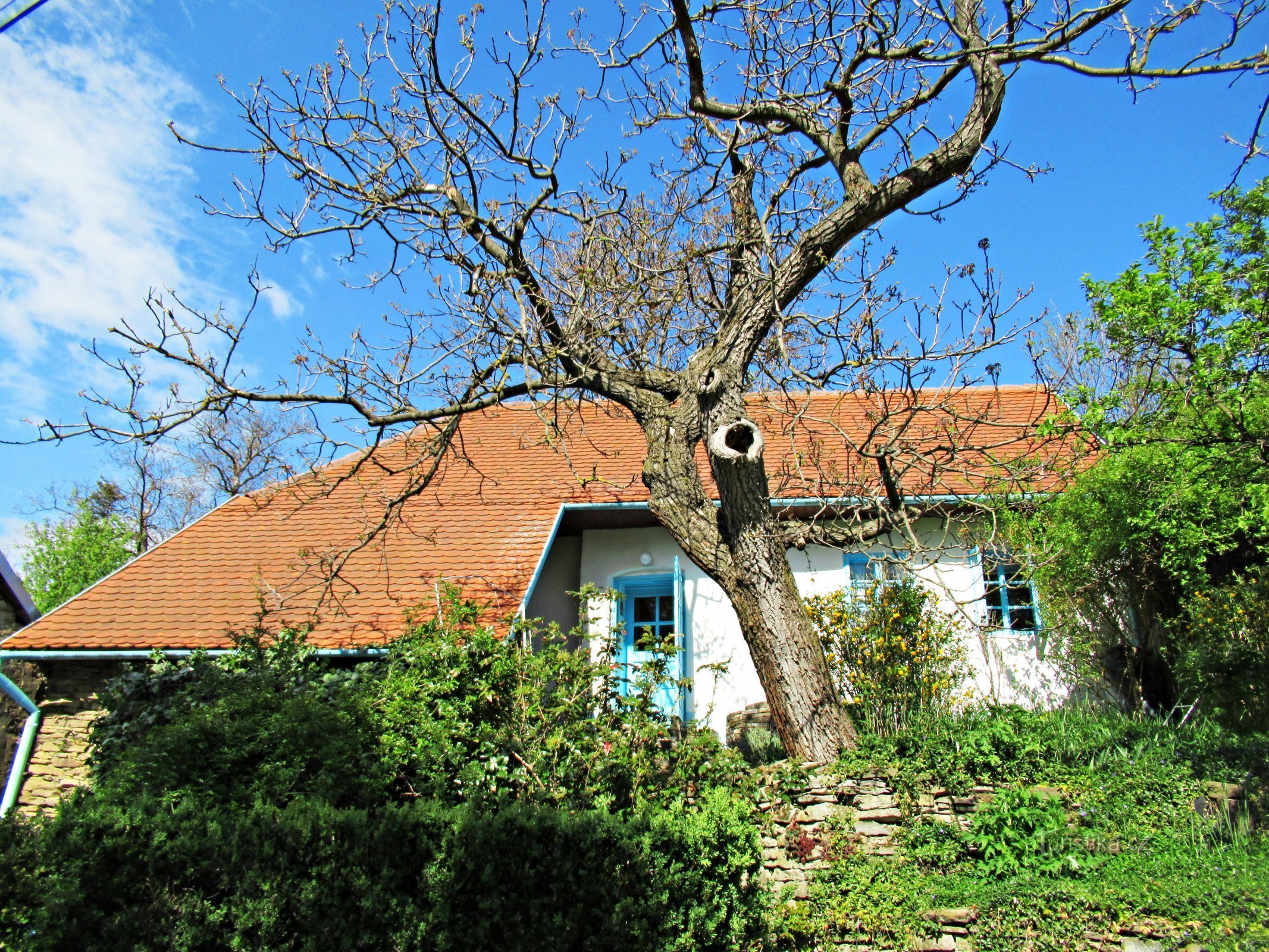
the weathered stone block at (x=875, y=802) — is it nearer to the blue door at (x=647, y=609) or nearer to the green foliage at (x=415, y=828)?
the green foliage at (x=415, y=828)

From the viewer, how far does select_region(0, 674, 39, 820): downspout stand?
7.74 meters

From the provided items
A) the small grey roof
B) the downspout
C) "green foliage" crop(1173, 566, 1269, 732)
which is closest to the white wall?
"green foliage" crop(1173, 566, 1269, 732)

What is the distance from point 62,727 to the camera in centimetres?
791

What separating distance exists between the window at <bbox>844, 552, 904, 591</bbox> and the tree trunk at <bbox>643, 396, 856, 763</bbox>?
203 cm

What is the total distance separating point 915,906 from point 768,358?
507cm

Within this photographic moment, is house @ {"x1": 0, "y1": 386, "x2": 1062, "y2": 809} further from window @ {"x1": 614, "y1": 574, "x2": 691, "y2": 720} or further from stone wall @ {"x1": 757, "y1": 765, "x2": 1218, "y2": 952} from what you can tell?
stone wall @ {"x1": 757, "y1": 765, "x2": 1218, "y2": 952}

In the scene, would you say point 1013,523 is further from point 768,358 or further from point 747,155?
point 747,155

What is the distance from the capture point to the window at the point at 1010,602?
8984 mm

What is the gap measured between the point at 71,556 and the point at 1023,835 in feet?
83.0

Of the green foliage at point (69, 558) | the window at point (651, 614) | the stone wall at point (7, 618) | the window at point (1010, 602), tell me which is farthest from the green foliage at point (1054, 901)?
the green foliage at point (69, 558)

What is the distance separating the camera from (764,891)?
4.77 meters

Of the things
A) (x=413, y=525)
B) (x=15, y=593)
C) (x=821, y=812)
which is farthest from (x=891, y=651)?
(x=15, y=593)

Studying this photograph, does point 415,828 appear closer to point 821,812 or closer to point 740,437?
point 821,812

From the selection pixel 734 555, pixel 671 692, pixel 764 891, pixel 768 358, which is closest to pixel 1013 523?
pixel 768 358
